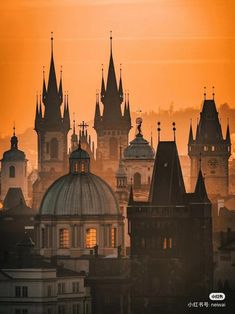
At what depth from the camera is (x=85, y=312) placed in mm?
195000

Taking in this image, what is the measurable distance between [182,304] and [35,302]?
7.89m

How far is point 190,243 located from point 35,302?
10323 millimetres

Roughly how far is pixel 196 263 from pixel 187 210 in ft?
10.5

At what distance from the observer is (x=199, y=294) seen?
193 m

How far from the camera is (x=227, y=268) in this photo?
199750mm

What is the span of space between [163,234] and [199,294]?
773cm

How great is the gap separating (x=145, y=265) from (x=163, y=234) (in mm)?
2133

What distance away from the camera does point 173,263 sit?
198m

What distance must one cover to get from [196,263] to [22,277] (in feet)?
31.3

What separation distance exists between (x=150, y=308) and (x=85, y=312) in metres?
3.49

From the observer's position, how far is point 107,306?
19712cm

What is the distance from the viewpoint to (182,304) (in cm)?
19300

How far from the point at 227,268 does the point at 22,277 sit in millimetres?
11454

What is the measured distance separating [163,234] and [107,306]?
5568 mm
